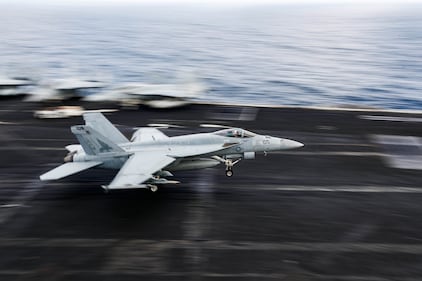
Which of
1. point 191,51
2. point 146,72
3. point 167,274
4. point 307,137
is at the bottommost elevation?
point 167,274

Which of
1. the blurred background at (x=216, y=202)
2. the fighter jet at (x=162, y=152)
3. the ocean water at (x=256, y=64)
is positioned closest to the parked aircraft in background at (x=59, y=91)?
the blurred background at (x=216, y=202)

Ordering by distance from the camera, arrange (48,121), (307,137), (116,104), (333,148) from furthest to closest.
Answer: (116,104) → (48,121) → (307,137) → (333,148)

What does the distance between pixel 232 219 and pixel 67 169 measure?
34.1 feet

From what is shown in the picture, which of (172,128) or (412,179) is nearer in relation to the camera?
(412,179)

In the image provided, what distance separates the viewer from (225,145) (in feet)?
101

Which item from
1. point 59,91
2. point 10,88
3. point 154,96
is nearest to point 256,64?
point 59,91

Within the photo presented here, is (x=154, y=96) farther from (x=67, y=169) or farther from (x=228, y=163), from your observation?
(x=67, y=169)

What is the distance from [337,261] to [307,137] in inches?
842

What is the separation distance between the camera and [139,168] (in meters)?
27.8

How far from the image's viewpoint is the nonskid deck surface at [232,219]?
2153 centimetres

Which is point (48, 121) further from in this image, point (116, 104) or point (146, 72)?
point (146, 72)

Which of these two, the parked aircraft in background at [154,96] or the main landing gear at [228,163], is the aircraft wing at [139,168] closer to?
the main landing gear at [228,163]

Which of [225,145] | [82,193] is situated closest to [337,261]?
[225,145]

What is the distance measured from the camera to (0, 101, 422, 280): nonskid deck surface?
21531mm
